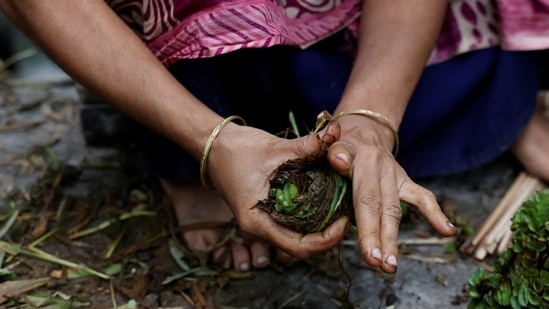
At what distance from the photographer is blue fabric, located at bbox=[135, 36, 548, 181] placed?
5.48 ft

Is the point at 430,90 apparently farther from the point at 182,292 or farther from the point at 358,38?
the point at 182,292

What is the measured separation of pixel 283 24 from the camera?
160 centimetres

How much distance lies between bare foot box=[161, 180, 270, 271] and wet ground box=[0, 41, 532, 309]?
0.11ft

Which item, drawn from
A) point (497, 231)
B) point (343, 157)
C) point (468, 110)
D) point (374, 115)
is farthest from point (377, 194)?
point (468, 110)

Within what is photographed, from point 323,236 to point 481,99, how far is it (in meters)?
0.88

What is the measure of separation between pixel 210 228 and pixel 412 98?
1.97ft

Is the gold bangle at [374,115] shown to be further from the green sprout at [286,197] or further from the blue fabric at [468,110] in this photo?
the blue fabric at [468,110]

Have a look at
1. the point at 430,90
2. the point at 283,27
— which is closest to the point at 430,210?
the point at 283,27

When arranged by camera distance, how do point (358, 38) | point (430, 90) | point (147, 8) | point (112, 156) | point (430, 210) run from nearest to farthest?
point (430, 210) < point (147, 8) < point (358, 38) < point (430, 90) < point (112, 156)

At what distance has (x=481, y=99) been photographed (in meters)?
1.97

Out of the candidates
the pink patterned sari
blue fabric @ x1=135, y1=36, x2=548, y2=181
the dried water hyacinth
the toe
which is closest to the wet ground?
the toe

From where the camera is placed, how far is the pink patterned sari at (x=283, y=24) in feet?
4.83

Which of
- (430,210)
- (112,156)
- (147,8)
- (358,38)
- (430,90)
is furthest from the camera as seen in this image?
(112,156)

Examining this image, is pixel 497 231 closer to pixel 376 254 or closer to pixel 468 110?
pixel 468 110
